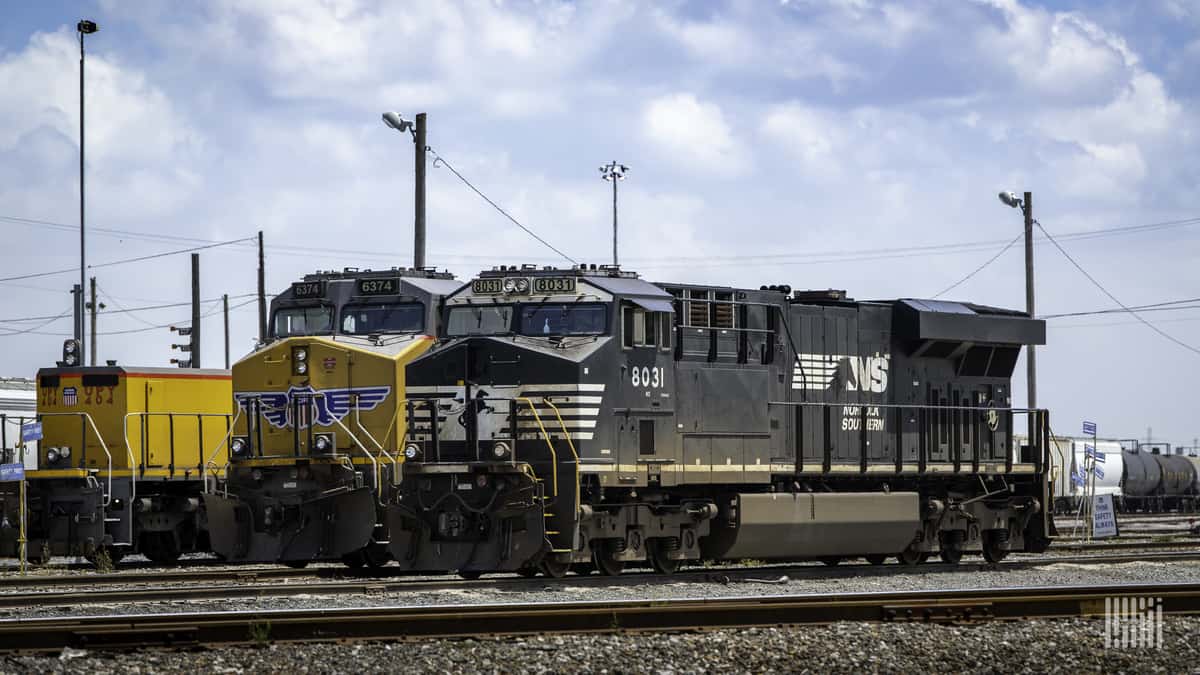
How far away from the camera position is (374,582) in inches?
725

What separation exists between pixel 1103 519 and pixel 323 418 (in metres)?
17.7

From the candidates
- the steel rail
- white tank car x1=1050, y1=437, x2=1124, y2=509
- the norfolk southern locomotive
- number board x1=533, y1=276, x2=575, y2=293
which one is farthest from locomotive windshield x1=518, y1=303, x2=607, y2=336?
white tank car x1=1050, y1=437, x2=1124, y2=509

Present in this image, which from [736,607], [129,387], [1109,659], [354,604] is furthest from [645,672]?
[129,387]

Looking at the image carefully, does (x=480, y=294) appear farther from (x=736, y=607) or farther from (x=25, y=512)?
(x=25, y=512)

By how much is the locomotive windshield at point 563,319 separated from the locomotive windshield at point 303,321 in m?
3.57

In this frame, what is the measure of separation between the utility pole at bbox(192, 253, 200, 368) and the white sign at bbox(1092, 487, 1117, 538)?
22927 mm

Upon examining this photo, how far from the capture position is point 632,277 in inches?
774

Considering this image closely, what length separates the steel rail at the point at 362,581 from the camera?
1612cm

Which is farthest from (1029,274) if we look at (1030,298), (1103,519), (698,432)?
(698,432)

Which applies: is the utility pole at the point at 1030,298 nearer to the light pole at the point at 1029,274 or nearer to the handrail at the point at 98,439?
the light pole at the point at 1029,274

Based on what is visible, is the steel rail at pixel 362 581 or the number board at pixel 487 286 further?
the number board at pixel 487 286

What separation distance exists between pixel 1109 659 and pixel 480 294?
9.38 metres

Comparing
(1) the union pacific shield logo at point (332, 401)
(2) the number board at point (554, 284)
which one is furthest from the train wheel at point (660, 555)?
(1) the union pacific shield logo at point (332, 401)

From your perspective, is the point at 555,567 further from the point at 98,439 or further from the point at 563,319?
the point at 98,439
